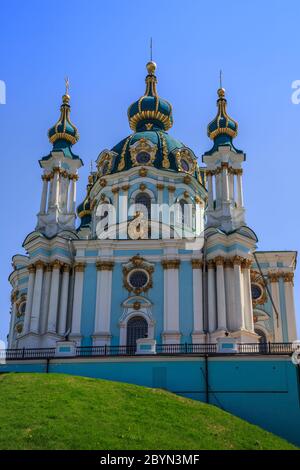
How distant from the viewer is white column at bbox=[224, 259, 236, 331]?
3077cm

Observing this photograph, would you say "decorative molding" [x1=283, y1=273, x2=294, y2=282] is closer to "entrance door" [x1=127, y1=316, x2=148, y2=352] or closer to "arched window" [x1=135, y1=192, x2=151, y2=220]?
"arched window" [x1=135, y1=192, x2=151, y2=220]

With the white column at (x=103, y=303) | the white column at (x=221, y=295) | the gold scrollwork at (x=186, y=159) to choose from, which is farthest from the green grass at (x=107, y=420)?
the gold scrollwork at (x=186, y=159)

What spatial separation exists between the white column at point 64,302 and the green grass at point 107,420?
7.90 m

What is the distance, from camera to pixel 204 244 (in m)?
32.6

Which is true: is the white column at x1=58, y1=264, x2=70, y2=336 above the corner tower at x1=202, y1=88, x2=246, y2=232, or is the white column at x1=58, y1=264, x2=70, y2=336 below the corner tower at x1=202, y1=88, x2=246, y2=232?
below

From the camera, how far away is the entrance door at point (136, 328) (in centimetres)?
3150

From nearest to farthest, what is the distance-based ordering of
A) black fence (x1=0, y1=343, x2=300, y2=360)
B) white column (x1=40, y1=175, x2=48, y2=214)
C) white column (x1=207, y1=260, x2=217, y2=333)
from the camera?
black fence (x1=0, y1=343, x2=300, y2=360) < white column (x1=207, y1=260, x2=217, y2=333) < white column (x1=40, y1=175, x2=48, y2=214)

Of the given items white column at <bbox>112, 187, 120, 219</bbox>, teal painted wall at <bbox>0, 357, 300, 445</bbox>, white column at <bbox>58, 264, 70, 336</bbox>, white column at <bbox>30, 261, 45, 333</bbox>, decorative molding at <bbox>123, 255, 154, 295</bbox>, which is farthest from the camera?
white column at <bbox>112, 187, 120, 219</bbox>

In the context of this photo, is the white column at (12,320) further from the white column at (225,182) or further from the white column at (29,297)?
the white column at (225,182)

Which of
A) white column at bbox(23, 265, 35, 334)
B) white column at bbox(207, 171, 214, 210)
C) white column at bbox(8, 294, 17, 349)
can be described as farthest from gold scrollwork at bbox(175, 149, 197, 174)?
white column at bbox(8, 294, 17, 349)

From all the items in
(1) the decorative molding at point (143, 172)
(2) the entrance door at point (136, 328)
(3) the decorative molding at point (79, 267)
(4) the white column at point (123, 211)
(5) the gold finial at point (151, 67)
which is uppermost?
(5) the gold finial at point (151, 67)

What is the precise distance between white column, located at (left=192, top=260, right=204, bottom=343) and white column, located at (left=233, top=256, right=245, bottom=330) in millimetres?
1542

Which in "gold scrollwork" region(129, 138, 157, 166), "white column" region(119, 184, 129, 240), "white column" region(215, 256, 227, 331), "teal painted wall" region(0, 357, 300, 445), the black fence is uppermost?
Result: "gold scrollwork" region(129, 138, 157, 166)

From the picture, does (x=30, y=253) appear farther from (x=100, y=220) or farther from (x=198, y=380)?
(x=198, y=380)
